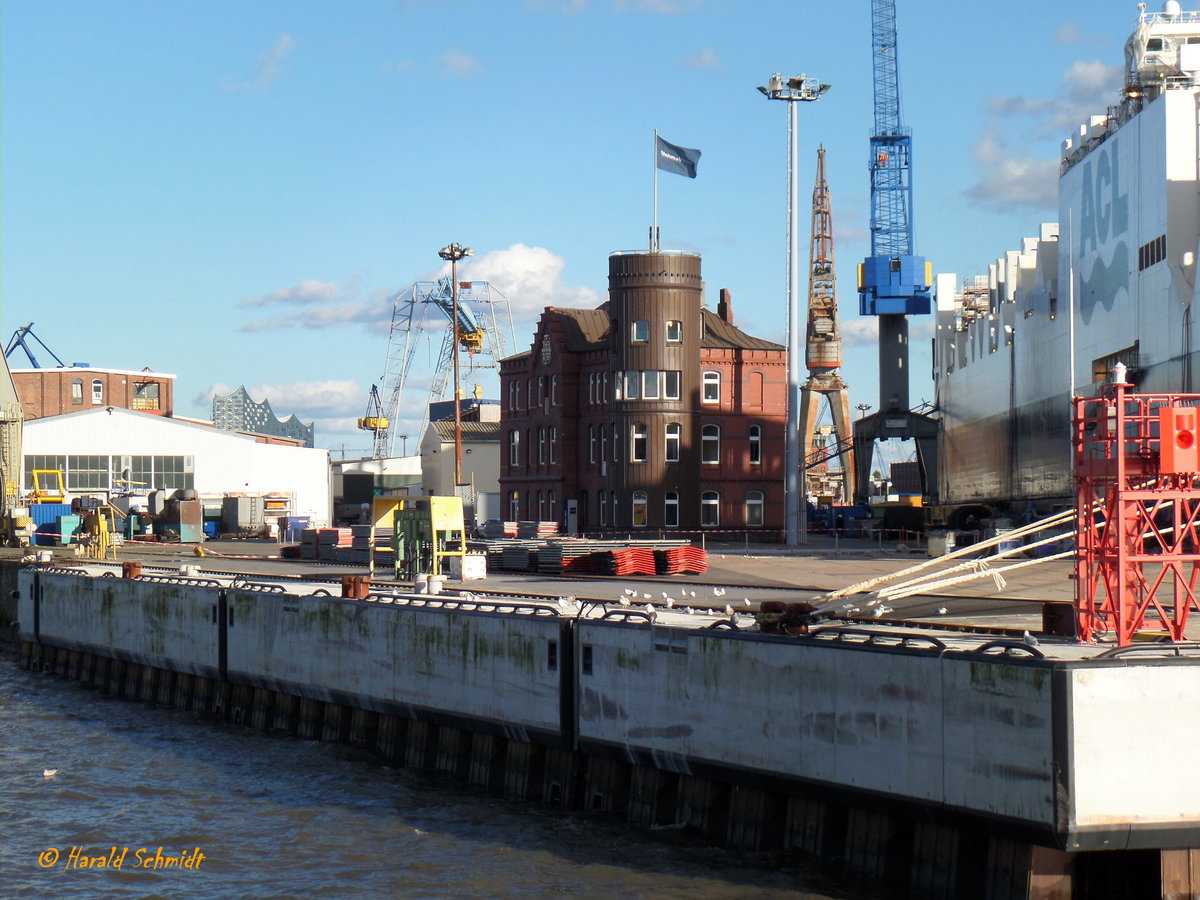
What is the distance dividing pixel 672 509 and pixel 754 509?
17.8 feet

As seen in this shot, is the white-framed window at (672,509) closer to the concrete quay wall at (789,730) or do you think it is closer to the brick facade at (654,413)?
the brick facade at (654,413)

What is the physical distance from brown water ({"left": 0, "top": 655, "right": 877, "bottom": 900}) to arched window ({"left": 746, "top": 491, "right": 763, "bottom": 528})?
49287 millimetres

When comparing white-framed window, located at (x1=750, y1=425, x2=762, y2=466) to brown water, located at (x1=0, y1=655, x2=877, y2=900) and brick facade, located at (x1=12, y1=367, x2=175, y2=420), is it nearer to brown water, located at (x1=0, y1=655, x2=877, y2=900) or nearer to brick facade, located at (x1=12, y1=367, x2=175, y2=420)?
brown water, located at (x1=0, y1=655, x2=877, y2=900)

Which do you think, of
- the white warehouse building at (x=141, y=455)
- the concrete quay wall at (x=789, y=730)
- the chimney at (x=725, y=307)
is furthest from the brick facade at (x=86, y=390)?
the concrete quay wall at (x=789, y=730)

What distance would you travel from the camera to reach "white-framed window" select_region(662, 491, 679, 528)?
74.3 m

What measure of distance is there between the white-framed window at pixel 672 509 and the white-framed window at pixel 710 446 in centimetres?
292

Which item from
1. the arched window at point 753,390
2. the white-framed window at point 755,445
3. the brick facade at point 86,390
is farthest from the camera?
the brick facade at point 86,390

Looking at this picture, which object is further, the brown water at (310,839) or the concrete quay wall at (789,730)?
the brown water at (310,839)

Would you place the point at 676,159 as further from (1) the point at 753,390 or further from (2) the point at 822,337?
(2) the point at 822,337

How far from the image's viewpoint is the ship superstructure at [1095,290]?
198 ft

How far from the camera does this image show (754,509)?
77250 mm

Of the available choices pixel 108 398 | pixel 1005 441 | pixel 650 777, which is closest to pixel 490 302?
pixel 108 398

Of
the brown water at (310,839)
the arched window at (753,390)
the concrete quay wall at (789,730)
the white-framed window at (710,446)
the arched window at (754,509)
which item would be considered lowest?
the brown water at (310,839)

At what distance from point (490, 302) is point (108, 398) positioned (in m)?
64.1
